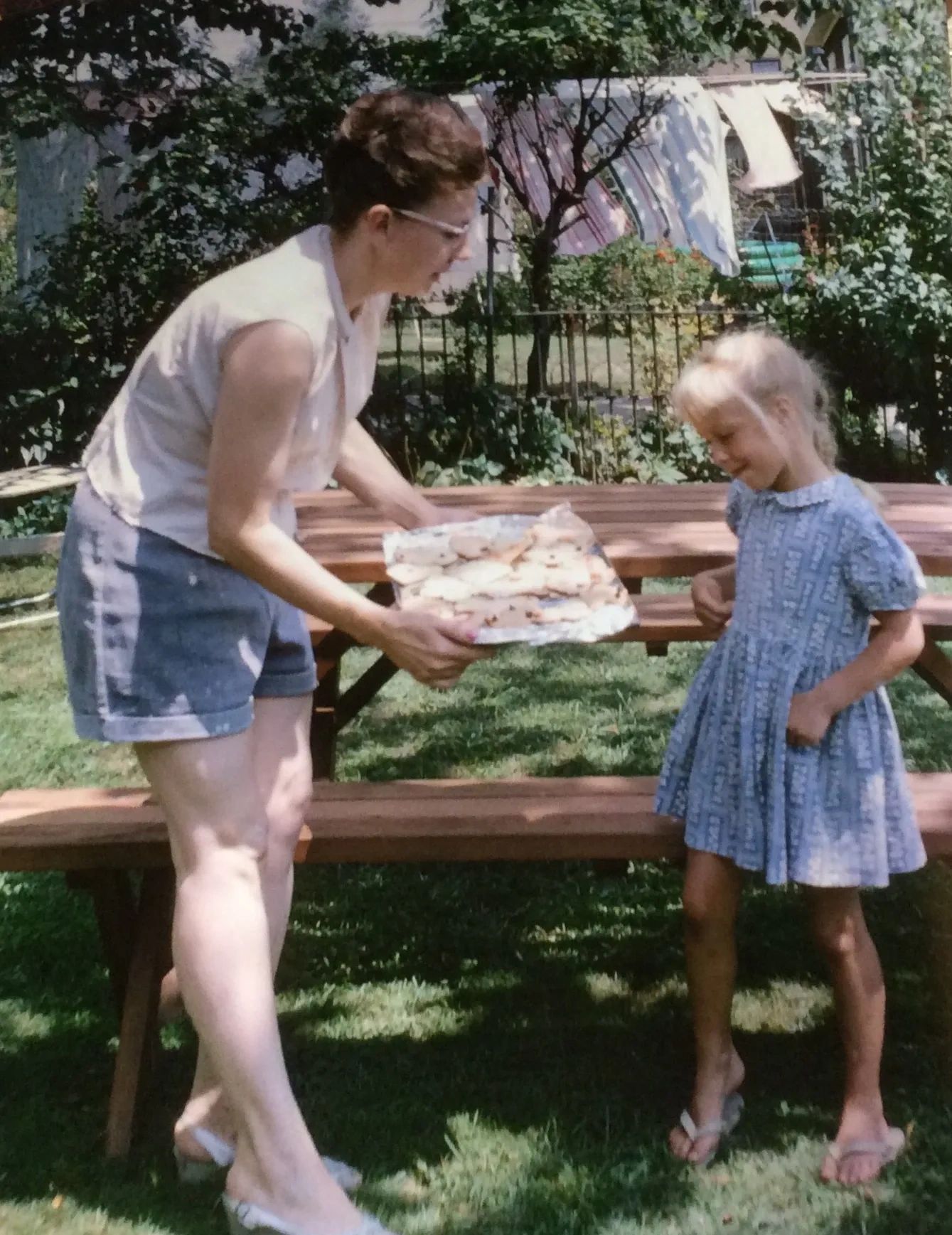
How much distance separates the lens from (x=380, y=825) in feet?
8.39

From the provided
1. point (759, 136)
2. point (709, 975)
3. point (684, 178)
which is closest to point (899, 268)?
point (684, 178)

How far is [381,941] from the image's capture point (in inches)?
130

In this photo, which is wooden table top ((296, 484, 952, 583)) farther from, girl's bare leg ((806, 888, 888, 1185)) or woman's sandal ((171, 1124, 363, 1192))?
woman's sandal ((171, 1124, 363, 1192))

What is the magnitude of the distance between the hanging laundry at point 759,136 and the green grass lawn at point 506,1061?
8.76 metres

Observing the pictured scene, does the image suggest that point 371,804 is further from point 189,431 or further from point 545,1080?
point 189,431

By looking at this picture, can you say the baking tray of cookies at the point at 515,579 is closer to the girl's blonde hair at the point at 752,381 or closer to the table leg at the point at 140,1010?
the girl's blonde hair at the point at 752,381

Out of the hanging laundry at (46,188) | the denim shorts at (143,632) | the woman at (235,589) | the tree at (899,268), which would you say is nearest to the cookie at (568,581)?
the woman at (235,589)

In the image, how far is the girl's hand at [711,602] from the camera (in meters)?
2.60

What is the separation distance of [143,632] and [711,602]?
112 centimetres

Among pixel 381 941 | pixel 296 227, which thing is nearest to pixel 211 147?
pixel 296 227

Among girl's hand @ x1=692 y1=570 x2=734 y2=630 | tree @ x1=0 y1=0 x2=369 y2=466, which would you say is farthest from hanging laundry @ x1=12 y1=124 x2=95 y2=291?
girl's hand @ x1=692 y1=570 x2=734 y2=630

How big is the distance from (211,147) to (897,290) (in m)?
4.10

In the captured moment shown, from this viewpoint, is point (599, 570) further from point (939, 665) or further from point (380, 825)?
point (939, 665)

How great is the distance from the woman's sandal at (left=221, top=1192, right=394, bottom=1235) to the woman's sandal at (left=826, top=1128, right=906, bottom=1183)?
796 millimetres
